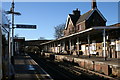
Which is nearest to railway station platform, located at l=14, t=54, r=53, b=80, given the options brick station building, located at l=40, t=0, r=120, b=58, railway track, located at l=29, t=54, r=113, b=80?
railway track, located at l=29, t=54, r=113, b=80

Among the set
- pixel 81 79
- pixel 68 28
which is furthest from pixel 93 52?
pixel 68 28

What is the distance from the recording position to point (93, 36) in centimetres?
3469

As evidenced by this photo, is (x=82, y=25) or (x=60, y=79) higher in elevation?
(x=82, y=25)

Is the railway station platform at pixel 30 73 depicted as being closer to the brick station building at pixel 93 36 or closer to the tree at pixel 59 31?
the brick station building at pixel 93 36

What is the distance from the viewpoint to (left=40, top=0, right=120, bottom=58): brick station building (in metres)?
26.0

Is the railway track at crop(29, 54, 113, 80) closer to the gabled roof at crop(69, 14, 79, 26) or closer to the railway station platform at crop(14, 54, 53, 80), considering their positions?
the railway station platform at crop(14, 54, 53, 80)

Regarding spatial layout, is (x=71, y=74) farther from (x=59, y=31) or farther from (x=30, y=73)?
(x=59, y=31)

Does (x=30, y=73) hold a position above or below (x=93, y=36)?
below

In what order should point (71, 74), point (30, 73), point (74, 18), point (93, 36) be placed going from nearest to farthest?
1. point (30, 73)
2. point (71, 74)
3. point (93, 36)
4. point (74, 18)

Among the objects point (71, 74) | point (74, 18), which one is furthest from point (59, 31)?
point (71, 74)

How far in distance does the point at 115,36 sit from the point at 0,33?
2228 centimetres

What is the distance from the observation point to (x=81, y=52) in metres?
40.5

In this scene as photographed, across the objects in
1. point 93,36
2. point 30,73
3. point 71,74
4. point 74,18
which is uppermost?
point 74,18

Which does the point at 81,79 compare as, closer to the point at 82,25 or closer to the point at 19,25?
the point at 19,25
